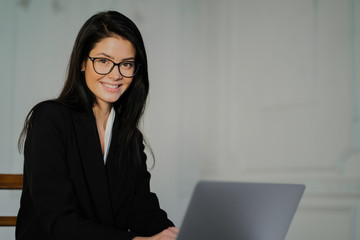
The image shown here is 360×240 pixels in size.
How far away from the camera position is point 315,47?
219cm

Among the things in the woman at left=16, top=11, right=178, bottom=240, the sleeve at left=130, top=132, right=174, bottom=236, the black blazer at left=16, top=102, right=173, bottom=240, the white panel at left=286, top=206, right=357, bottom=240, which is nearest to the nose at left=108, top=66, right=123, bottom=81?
the woman at left=16, top=11, right=178, bottom=240

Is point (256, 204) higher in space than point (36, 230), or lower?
higher

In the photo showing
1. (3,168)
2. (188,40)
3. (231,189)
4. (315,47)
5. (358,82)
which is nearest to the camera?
(231,189)

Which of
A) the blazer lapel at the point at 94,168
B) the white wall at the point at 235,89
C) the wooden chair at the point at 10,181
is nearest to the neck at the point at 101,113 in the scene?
the blazer lapel at the point at 94,168

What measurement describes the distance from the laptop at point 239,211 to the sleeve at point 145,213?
0.41 metres

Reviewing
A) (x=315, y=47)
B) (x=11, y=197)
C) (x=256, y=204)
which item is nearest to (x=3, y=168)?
(x=11, y=197)

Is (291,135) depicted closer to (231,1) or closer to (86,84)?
(231,1)

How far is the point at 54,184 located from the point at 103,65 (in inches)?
15.6

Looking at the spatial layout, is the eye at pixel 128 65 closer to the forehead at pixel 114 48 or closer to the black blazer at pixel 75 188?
the forehead at pixel 114 48

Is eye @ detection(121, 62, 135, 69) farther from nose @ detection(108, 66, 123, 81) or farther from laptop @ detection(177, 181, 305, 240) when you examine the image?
laptop @ detection(177, 181, 305, 240)

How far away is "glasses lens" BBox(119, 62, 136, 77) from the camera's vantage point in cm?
144

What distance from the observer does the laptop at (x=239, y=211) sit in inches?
36.1

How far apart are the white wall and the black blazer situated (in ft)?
3.08

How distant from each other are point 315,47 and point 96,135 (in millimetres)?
1221
